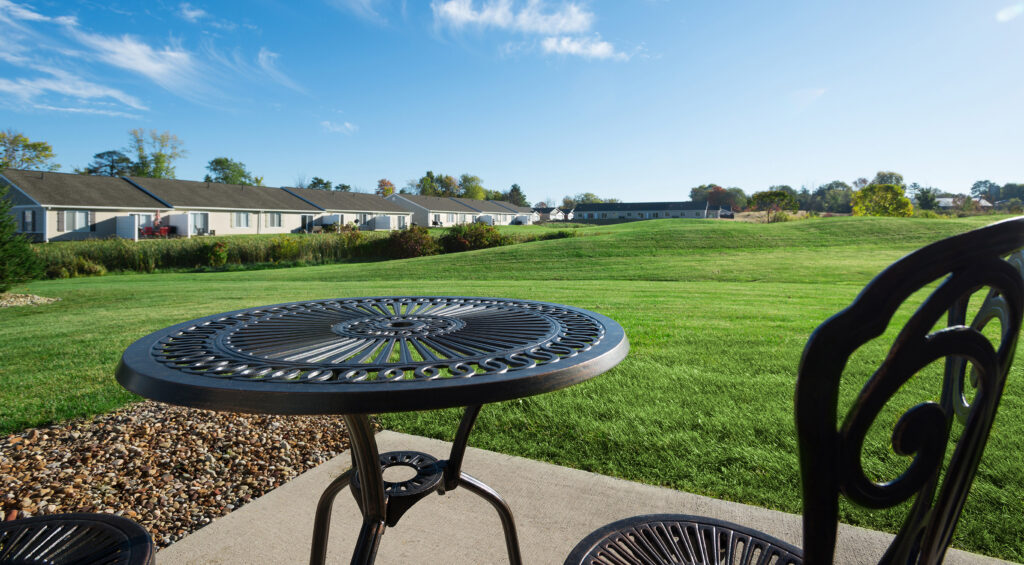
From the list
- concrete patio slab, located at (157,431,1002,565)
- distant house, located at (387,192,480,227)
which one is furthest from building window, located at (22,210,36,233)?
concrete patio slab, located at (157,431,1002,565)

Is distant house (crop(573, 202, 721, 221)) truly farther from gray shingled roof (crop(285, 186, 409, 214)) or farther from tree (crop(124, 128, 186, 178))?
tree (crop(124, 128, 186, 178))

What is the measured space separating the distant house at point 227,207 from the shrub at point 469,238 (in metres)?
17.9

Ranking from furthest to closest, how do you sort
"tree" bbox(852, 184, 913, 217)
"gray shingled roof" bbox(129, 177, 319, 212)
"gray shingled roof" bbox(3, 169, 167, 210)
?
"tree" bbox(852, 184, 913, 217) → "gray shingled roof" bbox(129, 177, 319, 212) → "gray shingled roof" bbox(3, 169, 167, 210)

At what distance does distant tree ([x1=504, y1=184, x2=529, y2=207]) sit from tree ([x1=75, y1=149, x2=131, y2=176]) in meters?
54.4

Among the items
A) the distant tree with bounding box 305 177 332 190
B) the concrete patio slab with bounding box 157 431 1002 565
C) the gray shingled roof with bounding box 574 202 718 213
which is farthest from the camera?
the gray shingled roof with bounding box 574 202 718 213

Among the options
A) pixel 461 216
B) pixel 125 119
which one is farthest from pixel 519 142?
pixel 125 119

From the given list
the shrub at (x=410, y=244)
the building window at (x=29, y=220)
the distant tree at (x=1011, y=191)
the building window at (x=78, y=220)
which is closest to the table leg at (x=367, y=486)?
the shrub at (x=410, y=244)

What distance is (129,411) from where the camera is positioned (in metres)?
3.52

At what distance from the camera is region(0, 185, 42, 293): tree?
9734 mm

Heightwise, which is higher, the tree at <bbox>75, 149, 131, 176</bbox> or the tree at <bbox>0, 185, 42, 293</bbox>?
the tree at <bbox>75, 149, 131, 176</bbox>

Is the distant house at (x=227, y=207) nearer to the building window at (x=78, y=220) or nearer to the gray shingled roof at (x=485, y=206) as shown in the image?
the building window at (x=78, y=220)

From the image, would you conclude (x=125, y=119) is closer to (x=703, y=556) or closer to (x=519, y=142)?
(x=519, y=142)

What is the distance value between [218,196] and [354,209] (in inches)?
430

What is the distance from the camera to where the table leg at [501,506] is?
1.75 m
